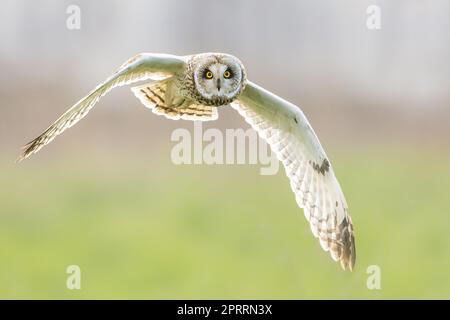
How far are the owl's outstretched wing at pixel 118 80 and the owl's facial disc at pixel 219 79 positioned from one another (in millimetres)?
185

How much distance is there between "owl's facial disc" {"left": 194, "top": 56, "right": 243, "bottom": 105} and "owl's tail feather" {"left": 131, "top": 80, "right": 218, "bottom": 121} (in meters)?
0.33

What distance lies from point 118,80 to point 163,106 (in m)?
0.58

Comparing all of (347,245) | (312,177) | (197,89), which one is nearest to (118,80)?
(197,89)

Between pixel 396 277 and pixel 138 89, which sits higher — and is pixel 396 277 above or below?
below

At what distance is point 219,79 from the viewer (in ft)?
15.5

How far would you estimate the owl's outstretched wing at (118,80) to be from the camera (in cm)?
426

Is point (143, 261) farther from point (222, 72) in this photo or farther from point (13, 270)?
point (222, 72)

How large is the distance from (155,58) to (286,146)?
1.04 metres

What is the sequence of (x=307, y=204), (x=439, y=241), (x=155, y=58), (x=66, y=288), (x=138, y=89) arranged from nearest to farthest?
(x=155, y=58) → (x=138, y=89) → (x=307, y=204) → (x=66, y=288) → (x=439, y=241)

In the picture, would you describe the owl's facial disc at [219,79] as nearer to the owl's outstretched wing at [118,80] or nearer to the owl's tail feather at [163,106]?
the owl's outstretched wing at [118,80]

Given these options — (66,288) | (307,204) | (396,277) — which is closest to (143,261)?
(66,288)

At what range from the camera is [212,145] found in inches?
436

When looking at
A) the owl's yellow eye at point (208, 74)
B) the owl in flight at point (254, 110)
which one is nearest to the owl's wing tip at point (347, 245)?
the owl in flight at point (254, 110)

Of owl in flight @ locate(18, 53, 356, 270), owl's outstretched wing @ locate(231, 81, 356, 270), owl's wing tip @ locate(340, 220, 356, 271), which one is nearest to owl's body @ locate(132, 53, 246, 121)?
owl in flight @ locate(18, 53, 356, 270)
